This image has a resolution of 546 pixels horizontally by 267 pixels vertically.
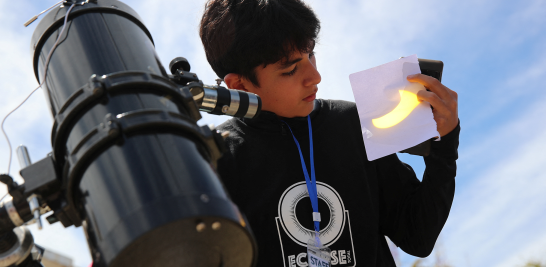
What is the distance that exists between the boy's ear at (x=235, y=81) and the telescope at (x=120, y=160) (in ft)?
4.54

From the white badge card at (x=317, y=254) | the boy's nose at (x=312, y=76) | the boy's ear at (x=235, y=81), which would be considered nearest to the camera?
the white badge card at (x=317, y=254)

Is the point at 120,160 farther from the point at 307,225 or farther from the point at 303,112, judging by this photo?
the point at 303,112

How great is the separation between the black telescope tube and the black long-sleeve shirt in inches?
45.0

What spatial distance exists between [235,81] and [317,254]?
106 centimetres

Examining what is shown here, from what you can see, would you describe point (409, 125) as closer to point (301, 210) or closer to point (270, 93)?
point (301, 210)

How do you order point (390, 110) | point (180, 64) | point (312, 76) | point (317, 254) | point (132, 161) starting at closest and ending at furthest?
point (132, 161)
point (180, 64)
point (390, 110)
point (317, 254)
point (312, 76)

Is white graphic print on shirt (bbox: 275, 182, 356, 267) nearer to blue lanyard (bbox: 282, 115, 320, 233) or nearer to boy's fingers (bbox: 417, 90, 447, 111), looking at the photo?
blue lanyard (bbox: 282, 115, 320, 233)

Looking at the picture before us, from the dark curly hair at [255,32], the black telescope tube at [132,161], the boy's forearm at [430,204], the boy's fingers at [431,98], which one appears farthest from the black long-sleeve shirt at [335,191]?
the black telescope tube at [132,161]

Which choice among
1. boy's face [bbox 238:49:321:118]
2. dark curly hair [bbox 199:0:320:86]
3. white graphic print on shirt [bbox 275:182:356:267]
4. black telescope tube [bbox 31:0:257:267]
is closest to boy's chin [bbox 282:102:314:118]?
boy's face [bbox 238:49:321:118]

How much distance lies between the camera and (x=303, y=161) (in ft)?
7.71

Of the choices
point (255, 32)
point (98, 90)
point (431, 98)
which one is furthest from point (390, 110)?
point (98, 90)

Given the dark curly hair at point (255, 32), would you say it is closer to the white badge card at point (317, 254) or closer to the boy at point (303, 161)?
the boy at point (303, 161)

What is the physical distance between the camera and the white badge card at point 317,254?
213 cm

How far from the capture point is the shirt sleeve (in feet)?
7.14
